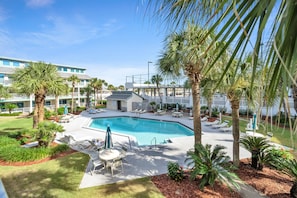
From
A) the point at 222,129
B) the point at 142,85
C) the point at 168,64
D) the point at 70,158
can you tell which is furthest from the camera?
the point at 142,85

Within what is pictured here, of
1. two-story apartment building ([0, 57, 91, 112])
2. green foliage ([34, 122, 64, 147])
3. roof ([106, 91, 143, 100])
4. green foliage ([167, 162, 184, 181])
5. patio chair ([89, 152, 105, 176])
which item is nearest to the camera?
green foliage ([167, 162, 184, 181])

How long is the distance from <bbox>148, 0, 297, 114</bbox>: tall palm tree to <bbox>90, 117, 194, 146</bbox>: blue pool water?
12460mm

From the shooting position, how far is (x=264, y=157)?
24.0 ft

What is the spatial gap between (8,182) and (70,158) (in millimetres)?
2837

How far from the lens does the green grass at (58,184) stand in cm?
611

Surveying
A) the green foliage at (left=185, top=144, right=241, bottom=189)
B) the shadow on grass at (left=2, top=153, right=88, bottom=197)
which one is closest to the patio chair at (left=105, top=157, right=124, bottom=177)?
the shadow on grass at (left=2, top=153, right=88, bottom=197)

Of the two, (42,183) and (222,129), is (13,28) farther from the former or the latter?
(222,129)

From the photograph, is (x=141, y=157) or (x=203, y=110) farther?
(x=203, y=110)

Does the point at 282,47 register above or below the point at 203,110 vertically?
above

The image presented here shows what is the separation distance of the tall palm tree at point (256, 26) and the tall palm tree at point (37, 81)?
13641 mm

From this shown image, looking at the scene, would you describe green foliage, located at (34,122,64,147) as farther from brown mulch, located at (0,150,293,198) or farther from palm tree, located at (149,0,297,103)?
palm tree, located at (149,0,297,103)

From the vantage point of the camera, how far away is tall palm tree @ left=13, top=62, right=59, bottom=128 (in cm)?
1223

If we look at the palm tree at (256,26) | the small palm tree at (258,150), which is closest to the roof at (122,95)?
the small palm tree at (258,150)

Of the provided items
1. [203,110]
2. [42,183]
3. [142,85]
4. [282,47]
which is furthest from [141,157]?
[142,85]
